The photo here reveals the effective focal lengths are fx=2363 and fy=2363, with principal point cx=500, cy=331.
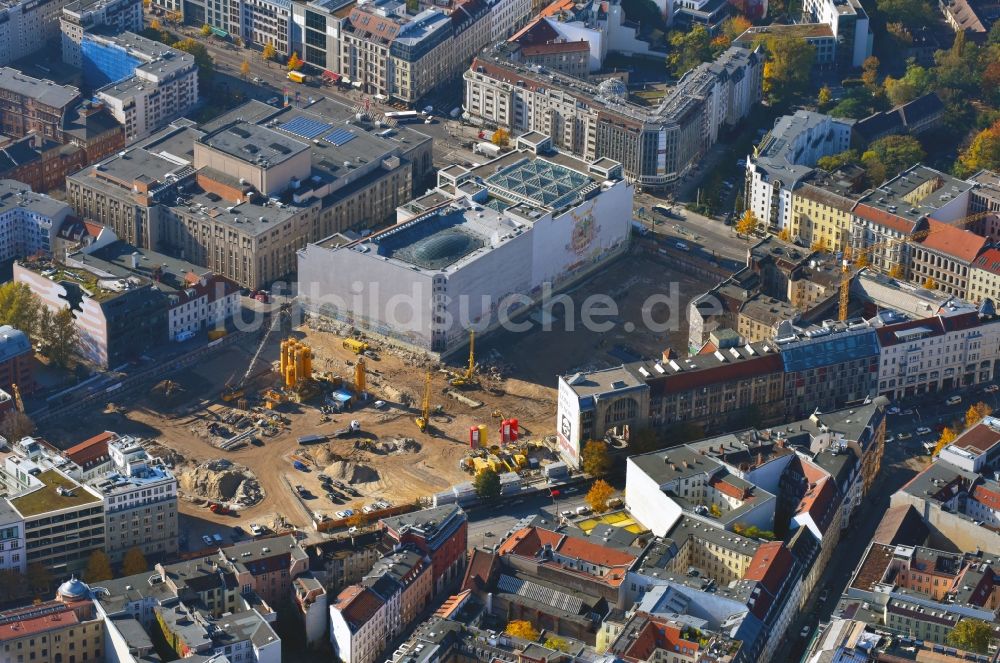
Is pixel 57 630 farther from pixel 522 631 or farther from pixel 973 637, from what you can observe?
pixel 973 637

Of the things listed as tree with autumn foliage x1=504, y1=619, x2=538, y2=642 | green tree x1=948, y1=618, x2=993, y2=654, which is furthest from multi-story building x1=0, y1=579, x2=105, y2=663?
green tree x1=948, y1=618, x2=993, y2=654

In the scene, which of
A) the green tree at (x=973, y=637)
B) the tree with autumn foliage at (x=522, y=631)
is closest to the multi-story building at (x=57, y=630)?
the tree with autumn foliage at (x=522, y=631)

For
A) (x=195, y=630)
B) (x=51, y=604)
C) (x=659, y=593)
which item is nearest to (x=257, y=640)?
(x=195, y=630)

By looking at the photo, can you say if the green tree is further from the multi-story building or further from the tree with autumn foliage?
the multi-story building

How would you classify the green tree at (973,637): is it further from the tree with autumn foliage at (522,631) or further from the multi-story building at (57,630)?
the multi-story building at (57,630)

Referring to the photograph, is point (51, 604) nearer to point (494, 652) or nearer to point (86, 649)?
point (86, 649)
